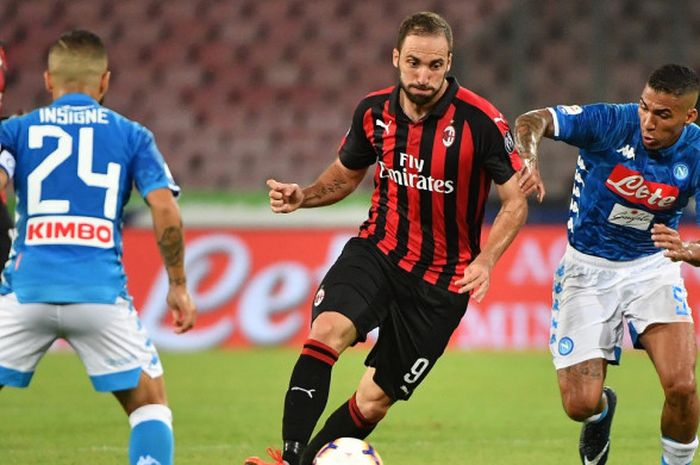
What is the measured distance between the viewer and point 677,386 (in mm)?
6070

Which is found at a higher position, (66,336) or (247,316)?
(66,336)

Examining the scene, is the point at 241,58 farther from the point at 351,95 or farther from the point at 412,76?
the point at 412,76

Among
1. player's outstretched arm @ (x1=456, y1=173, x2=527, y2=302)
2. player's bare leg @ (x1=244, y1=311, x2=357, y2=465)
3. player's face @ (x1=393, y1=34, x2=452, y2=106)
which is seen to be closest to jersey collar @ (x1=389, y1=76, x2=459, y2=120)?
player's face @ (x1=393, y1=34, x2=452, y2=106)

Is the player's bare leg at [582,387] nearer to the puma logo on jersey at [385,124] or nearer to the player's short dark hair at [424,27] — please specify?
the puma logo on jersey at [385,124]

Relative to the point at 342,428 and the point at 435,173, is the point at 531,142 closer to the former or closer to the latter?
the point at 435,173

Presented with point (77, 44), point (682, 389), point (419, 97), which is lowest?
point (682, 389)

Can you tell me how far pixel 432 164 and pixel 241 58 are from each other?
10.4 metres

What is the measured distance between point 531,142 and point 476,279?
35.7 inches

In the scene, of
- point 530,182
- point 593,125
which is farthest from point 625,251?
point 530,182

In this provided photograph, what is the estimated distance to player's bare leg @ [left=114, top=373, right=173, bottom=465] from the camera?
4883 millimetres

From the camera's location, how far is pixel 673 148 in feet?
20.7

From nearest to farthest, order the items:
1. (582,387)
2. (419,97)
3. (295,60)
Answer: (419,97) < (582,387) < (295,60)

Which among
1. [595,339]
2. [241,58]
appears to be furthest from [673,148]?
[241,58]

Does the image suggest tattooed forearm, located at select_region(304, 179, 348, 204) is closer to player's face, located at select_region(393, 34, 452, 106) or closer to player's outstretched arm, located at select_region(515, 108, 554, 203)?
player's face, located at select_region(393, 34, 452, 106)
